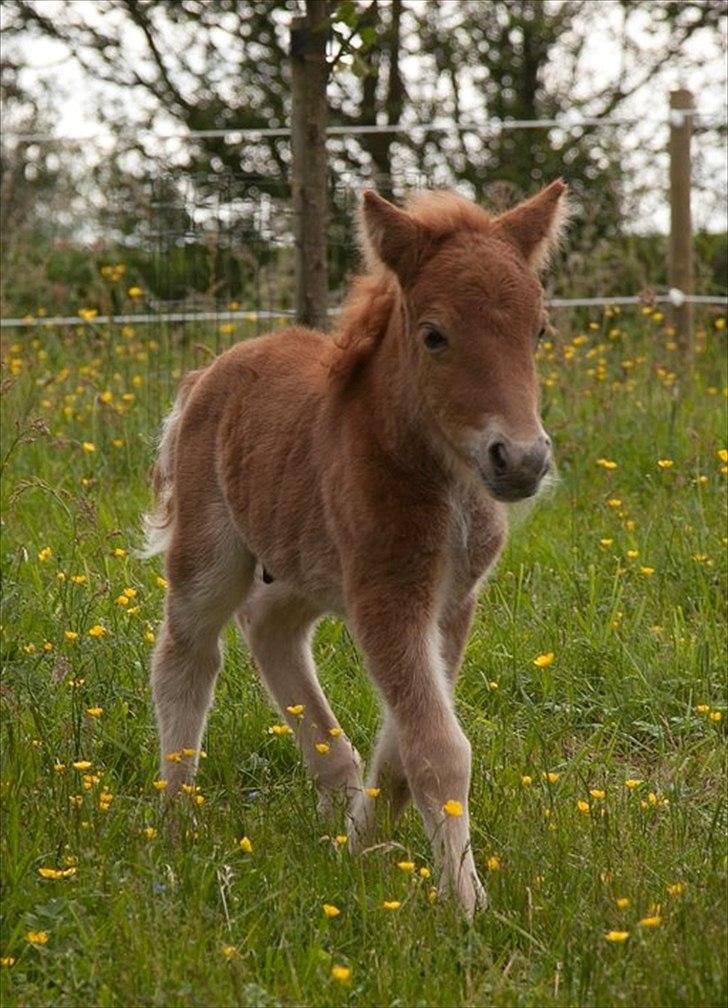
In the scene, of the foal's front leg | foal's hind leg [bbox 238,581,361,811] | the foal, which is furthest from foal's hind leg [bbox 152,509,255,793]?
the foal's front leg

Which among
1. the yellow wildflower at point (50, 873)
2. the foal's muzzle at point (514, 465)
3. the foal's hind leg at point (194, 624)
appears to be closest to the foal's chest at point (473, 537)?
the foal's muzzle at point (514, 465)

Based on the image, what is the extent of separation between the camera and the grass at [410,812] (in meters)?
3.29

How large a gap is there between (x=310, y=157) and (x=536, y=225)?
242 cm

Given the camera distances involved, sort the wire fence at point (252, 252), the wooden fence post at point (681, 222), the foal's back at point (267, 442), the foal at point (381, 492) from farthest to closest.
A: the wooden fence post at point (681, 222) < the wire fence at point (252, 252) < the foal's back at point (267, 442) < the foal at point (381, 492)

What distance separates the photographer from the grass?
3293 millimetres

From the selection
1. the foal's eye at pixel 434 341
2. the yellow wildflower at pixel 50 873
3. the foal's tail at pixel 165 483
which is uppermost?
the foal's eye at pixel 434 341

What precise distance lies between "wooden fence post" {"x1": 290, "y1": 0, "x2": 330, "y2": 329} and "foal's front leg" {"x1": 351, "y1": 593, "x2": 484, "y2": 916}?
8.60ft

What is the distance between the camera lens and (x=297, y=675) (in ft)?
15.7

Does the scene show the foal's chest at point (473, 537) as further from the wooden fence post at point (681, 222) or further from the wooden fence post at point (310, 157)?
the wooden fence post at point (681, 222)

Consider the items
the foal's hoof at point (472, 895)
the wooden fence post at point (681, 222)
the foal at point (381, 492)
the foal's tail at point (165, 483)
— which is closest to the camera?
the foal's hoof at point (472, 895)

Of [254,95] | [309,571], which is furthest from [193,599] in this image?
[254,95]

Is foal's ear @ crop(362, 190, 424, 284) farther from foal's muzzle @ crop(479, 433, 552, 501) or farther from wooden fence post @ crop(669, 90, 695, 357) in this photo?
wooden fence post @ crop(669, 90, 695, 357)

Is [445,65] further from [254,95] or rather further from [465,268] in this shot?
[465,268]

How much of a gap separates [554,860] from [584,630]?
1771mm
